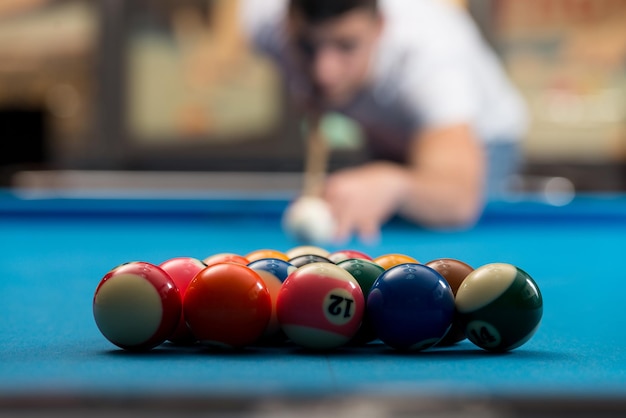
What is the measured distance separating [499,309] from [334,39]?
7.99ft

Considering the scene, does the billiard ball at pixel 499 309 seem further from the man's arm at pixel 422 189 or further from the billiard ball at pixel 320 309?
the man's arm at pixel 422 189

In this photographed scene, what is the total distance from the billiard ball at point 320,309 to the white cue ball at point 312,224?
1.77 metres

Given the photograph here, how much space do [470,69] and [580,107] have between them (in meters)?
3.84

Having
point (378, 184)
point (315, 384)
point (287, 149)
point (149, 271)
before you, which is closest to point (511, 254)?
point (378, 184)

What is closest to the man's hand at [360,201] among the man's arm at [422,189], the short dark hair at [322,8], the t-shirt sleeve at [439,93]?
the man's arm at [422,189]

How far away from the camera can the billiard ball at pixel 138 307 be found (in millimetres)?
1388

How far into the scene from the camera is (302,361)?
4.29ft

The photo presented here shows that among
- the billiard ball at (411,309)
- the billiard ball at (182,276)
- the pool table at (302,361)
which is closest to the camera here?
the pool table at (302,361)

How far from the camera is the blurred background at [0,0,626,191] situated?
774cm

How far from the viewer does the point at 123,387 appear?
103cm

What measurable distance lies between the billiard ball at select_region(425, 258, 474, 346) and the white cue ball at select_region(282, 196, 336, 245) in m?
1.60

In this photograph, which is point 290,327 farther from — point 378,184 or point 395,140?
point 395,140

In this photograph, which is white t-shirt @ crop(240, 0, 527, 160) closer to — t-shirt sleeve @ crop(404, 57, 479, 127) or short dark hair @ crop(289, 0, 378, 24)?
t-shirt sleeve @ crop(404, 57, 479, 127)

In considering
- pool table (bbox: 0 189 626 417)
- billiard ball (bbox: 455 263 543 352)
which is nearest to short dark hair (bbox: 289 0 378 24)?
pool table (bbox: 0 189 626 417)
